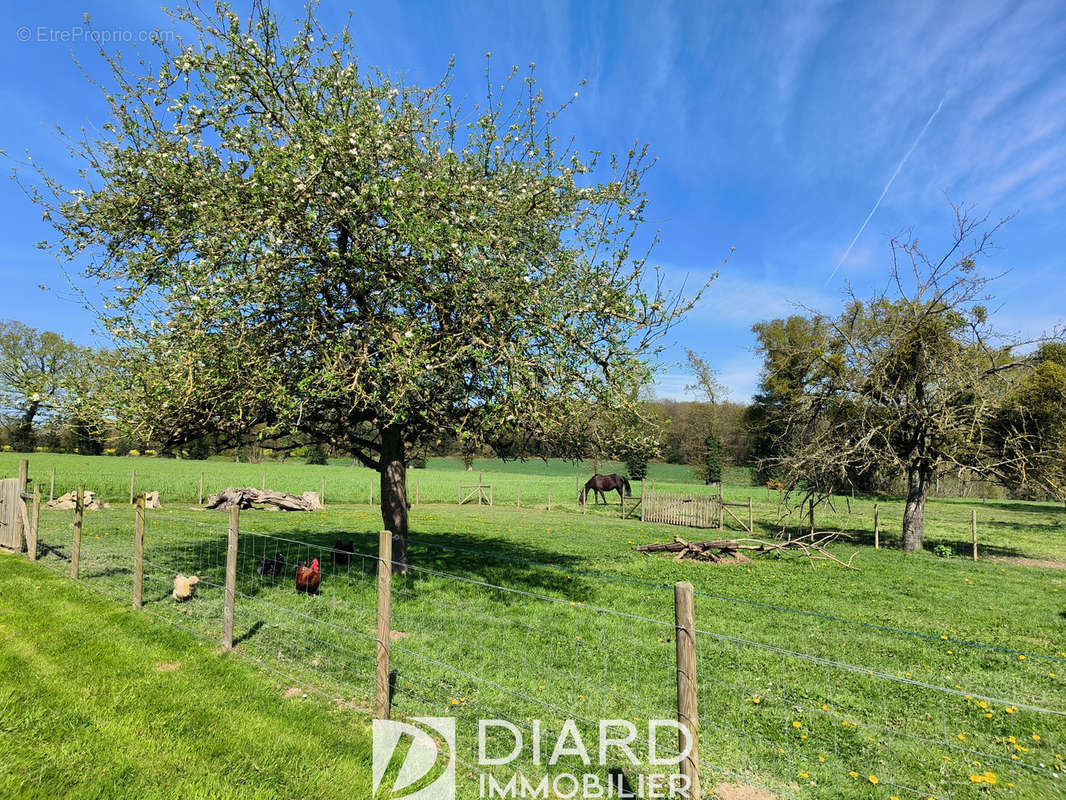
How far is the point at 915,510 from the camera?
20250 mm

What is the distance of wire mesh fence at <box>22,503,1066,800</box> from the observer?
4.89 metres

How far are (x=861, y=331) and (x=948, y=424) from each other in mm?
4771

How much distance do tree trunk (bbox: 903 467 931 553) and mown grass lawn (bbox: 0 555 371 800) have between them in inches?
834

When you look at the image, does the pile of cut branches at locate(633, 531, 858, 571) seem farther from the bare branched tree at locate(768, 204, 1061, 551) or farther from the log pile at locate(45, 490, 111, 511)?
the log pile at locate(45, 490, 111, 511)

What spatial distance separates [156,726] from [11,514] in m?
11.2

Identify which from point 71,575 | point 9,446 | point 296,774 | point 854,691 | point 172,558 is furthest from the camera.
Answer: point 9,446

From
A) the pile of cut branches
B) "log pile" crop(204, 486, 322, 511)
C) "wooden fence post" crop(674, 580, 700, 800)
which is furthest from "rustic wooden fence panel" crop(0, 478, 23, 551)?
the pile of cut branches

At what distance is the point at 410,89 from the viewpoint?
9531mm

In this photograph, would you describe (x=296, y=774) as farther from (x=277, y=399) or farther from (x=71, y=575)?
(x=71, y=575)

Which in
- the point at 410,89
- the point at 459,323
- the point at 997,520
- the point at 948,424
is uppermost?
the point at 410,89

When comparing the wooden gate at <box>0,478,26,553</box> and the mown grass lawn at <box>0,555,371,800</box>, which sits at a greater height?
the wooden gate at <box>0,478,26,553</box>

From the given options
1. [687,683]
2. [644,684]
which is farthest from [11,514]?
[687,683]

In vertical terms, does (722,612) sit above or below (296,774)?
below

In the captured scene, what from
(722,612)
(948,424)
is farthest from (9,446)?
(948,424)
